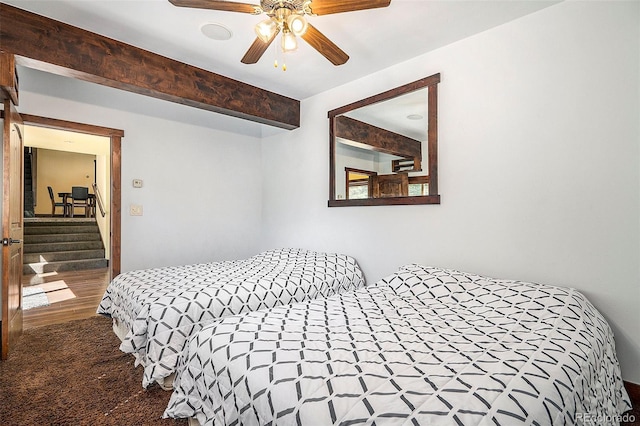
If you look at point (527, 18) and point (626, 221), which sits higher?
point (527, 18)

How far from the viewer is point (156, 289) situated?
7.43 ft

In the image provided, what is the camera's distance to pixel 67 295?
4066 mm

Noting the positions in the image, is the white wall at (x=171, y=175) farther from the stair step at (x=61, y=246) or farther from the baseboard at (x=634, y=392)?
the stair step at (x=61, y=246)

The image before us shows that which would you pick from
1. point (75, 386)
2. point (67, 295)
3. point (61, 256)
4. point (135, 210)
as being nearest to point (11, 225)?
point (135, 210)

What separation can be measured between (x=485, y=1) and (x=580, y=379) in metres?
2.14

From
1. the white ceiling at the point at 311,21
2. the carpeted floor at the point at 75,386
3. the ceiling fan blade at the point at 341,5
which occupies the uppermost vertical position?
the white ceiling at the point at 311,21

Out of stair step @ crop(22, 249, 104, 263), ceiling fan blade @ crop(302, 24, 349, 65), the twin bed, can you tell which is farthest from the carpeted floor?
stair step @ crop(22, 249, 104, 263)

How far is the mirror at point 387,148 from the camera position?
8.55ft

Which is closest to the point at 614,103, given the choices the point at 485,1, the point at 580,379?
the point at 485,1

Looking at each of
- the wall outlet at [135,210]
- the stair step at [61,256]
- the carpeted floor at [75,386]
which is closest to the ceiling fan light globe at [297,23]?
the carpeted floor at [75,386]

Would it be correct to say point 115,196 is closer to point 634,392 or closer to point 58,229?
point 634,392

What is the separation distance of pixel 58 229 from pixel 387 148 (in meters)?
7.64

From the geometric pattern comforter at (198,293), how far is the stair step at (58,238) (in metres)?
5.22

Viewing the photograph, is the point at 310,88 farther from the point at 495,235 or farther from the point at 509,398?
the point at 509,398
